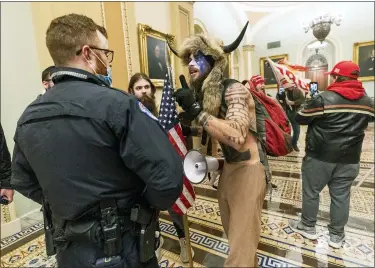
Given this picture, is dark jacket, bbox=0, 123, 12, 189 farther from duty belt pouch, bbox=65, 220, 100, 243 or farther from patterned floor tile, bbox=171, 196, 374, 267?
patterned floor tile, bbox=171, 196, 374, 267

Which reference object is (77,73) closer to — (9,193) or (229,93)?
(229,93)

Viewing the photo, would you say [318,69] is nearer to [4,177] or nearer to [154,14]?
[4,177]

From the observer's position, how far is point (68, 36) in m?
0.89

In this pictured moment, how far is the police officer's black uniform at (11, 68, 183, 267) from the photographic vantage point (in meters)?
0.83

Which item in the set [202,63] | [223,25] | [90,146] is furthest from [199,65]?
[90,146]

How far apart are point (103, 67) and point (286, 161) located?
1.79 metres

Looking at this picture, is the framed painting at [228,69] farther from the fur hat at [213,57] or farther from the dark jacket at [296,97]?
the dark jacket at [296,97]

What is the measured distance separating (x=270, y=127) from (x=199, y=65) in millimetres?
546

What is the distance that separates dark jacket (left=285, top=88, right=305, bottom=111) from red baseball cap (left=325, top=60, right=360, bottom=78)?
0.28m

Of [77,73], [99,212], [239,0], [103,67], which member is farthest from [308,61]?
[99,212]

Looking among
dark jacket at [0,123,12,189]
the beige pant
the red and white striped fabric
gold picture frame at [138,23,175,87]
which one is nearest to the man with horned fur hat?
the beige pant

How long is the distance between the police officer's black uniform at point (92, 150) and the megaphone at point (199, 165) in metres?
0.46

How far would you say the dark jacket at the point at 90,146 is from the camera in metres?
0.83

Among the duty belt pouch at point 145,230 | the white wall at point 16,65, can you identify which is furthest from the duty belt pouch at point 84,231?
the white wall at point 16,65
